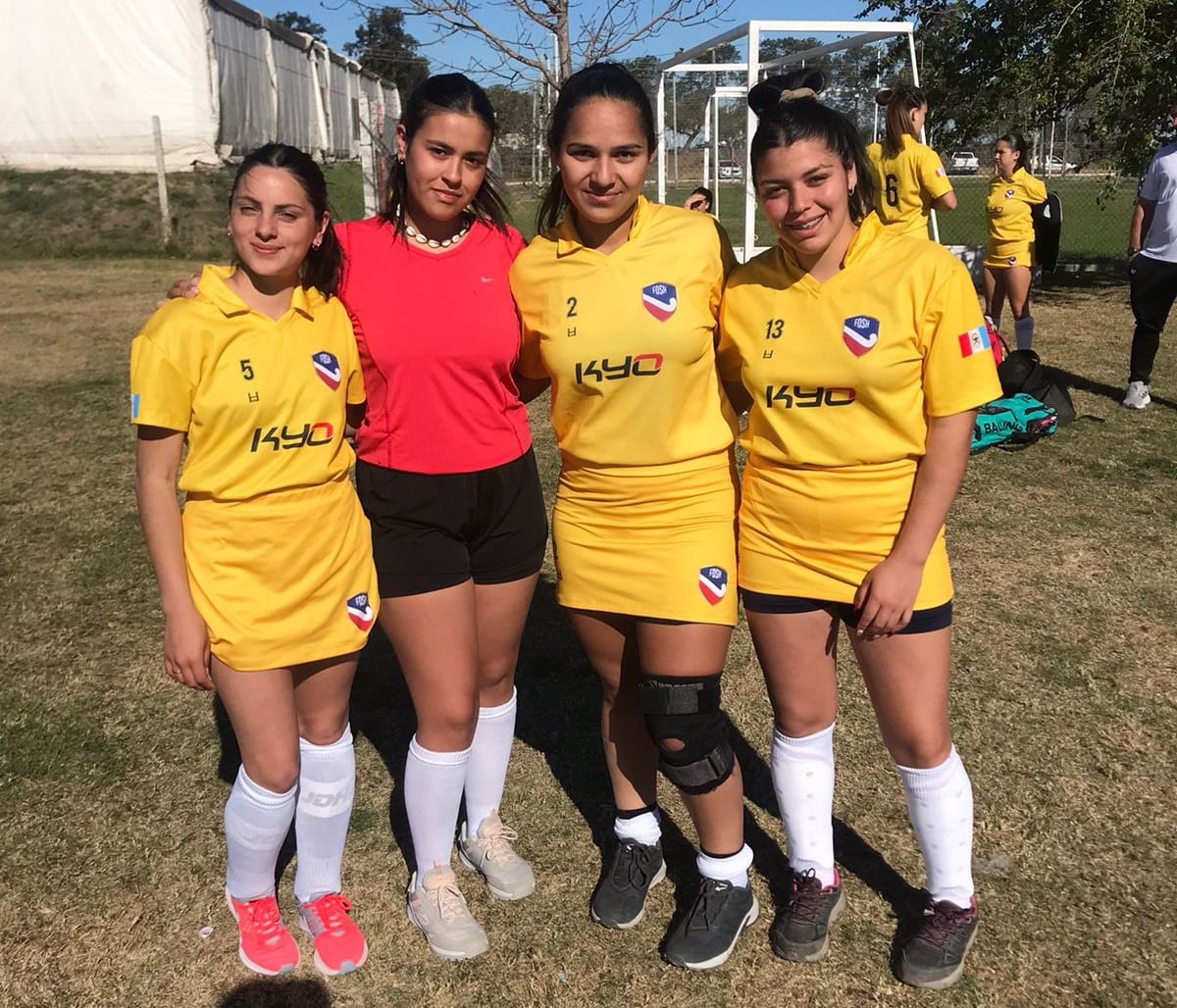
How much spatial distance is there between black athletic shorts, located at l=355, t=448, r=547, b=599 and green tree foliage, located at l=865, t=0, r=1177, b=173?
12183 mm

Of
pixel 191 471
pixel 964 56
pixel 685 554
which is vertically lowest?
pixel 685 554

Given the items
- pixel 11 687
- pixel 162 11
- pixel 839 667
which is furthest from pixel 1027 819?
pixel 162 11

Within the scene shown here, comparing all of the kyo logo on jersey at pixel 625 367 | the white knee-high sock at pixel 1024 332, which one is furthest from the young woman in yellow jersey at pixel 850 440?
the white knee-high sock at pixel 1024 332

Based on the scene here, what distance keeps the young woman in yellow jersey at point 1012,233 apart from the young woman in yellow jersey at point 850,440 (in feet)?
23.7

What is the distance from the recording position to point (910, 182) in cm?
809

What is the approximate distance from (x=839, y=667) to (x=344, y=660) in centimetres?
244

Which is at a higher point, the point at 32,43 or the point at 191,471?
the point at 32,43

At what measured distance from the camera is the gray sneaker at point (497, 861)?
3008 mm

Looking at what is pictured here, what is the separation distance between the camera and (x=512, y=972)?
8.98ft

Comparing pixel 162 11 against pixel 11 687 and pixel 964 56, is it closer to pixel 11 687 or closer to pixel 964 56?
pixel 964 56

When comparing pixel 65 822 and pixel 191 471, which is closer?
pixel 191 471

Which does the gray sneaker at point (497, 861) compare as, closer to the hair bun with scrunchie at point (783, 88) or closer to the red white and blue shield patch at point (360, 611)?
the red white and blue shield patch at point (360, 611)

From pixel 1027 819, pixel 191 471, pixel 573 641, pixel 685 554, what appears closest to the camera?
pixel 191 471

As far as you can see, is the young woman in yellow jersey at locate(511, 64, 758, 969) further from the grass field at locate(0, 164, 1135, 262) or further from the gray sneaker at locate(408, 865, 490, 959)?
the grass field at locate(0, 164, 1135, 262)
